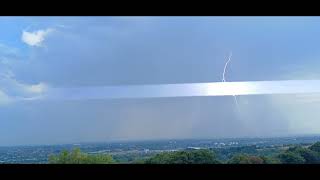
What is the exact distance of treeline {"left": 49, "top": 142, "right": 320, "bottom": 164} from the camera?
285 cm

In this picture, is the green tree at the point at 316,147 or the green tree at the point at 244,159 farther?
the green tree at the point at 316,147

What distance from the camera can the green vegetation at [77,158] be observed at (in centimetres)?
286

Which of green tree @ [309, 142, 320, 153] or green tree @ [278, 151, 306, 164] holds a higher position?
green tree @ [309, 142, 320, 153]

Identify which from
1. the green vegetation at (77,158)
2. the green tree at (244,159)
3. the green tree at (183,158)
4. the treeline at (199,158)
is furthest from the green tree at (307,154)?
the green vegetation at (77,158)

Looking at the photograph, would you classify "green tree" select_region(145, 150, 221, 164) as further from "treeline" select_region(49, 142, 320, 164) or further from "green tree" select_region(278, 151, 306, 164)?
"green tree" select_region(278, 151, 306, 164)

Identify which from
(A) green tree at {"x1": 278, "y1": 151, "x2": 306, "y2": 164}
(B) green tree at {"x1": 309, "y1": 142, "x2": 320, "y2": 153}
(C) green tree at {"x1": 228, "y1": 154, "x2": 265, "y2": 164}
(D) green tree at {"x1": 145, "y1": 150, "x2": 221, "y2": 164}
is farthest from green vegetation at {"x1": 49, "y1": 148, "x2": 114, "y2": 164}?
(B) green tree at {"x1": 309, "y1": 142, "x2": 320, "y2": 153}

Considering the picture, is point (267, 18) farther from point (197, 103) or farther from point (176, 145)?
point (176, 145)

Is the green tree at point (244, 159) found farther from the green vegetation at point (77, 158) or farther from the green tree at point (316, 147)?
the green vegetation at point (77, 158)

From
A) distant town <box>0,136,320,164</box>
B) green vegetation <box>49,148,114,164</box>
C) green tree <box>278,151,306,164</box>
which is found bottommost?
green tree <box>278,151,306,164</box>

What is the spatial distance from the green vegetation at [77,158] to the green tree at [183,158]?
318mm

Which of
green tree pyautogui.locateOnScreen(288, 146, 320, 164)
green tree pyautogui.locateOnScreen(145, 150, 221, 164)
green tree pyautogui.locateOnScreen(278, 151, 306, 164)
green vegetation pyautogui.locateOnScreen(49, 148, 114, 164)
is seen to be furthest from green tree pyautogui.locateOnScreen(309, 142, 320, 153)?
green vegetation pyautogui.locateOnScreen(49, 148, 114, 164)

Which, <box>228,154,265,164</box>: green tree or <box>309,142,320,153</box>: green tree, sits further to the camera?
<box>309,142,320,153</box>: green tree

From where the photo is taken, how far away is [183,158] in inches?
114

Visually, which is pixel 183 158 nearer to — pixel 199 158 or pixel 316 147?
pixel 199 158
